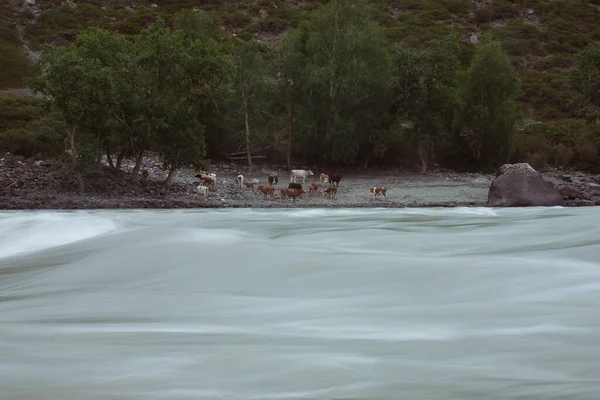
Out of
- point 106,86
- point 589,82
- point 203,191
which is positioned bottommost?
point 203,191

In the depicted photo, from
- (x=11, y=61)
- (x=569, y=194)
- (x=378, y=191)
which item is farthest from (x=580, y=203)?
(x=11, y=61)

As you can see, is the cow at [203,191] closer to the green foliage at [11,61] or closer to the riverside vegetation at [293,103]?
the riverside vegetation at [293,103]

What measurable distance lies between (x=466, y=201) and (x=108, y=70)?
1591 centimetres

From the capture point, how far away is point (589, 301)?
37.9 ft

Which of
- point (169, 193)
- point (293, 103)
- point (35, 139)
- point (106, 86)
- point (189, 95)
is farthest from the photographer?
point (293, 103)

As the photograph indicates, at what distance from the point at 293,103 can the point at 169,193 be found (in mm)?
18329

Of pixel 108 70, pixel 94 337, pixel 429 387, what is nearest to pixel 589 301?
pixel 429 387

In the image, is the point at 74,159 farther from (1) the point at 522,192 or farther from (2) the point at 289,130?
(2) the point at 289,130

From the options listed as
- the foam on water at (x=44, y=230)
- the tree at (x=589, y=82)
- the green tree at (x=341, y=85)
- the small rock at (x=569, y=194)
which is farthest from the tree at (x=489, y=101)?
the foam on water at (x=44, y=230)

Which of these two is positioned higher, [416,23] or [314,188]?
[416,23]

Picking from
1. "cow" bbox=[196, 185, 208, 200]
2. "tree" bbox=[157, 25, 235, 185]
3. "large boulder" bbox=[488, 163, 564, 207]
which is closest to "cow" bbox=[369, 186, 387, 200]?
→ "large boulder" bbox=[488, 163, 564, 207]

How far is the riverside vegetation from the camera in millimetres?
33562

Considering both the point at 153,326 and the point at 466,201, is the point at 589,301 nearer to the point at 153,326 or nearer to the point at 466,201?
the point at 153,326

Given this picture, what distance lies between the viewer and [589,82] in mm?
54562
